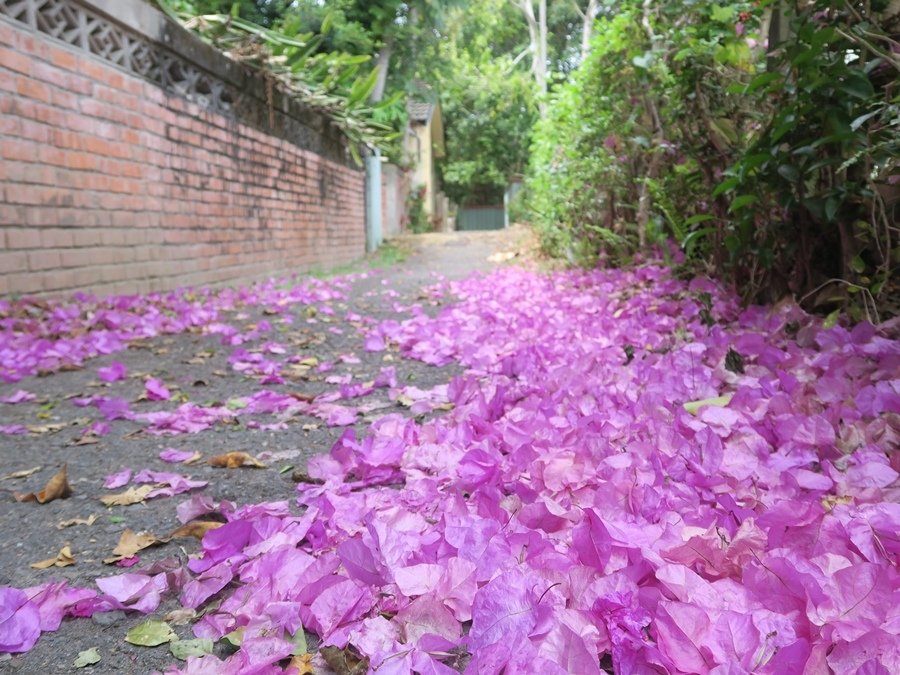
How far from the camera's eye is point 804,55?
6.03ft

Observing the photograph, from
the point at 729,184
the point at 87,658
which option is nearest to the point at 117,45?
the point at 729,184

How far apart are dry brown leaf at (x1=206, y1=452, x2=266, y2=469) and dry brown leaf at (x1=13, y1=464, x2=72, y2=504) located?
1.12ft

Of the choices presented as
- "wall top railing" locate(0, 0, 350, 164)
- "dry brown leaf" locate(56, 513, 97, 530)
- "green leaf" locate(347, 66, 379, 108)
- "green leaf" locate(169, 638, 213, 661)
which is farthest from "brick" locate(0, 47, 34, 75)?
"green leaf" locate(347, 66, 379, 108)

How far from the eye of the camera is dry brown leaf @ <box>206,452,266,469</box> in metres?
1.71

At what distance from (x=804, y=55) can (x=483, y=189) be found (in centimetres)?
2777

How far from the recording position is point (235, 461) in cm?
172

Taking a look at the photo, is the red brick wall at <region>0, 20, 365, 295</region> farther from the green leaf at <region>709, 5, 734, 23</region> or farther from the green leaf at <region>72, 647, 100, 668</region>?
the green leaf at <region>709, 5, 734, 23</region>

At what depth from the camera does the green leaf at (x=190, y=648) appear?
937 mm

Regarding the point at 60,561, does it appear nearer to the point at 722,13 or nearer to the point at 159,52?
the point at 722,13

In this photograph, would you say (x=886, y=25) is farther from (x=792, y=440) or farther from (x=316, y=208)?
(x=316, y=208)

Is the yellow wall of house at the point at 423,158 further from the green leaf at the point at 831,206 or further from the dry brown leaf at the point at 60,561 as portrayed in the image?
the dry brown leaf at the point at 60,561

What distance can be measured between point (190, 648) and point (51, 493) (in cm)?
82

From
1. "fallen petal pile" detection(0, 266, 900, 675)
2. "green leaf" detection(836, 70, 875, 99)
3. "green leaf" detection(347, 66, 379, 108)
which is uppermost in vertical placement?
"green leaf" detection(347, 66, 379, 108)

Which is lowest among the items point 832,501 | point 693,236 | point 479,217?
point 832,501
